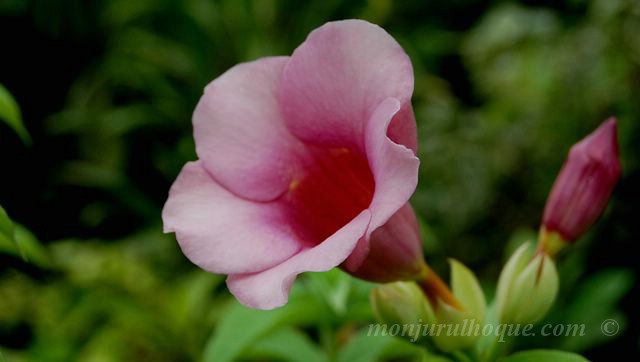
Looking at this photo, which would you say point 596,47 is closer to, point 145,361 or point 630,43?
point 630,43

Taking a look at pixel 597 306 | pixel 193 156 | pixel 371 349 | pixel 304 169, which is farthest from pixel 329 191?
pixel 193 156

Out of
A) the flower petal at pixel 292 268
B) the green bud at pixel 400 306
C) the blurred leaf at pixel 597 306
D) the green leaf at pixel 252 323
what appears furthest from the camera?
the blurred leaf at pixel 597 306

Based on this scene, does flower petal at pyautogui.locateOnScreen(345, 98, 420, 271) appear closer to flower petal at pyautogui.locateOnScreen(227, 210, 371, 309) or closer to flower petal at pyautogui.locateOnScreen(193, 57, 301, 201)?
flower petal at pyautogui.locateOnScreen(227, 210, 371, 309)

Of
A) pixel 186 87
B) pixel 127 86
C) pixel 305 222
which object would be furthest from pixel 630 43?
pixel 127 86

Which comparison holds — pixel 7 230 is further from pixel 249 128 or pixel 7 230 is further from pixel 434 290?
pixel 434 290

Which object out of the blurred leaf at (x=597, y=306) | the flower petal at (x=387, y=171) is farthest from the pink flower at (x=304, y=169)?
the blurred leaf at (x=597, y=306)

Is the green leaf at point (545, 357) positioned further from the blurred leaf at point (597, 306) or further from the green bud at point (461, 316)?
the blurred leaf at point (597, 306)

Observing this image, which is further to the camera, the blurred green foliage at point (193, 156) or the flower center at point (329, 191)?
the blurred green foliage at point (193, 156)
